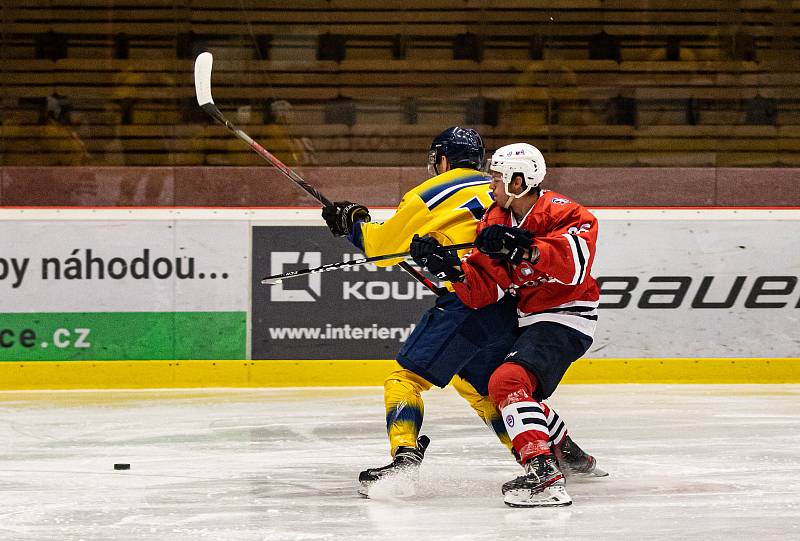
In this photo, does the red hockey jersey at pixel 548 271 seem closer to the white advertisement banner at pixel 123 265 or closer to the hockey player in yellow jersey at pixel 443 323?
the hockey player in yellow jersey at pixel 443 323

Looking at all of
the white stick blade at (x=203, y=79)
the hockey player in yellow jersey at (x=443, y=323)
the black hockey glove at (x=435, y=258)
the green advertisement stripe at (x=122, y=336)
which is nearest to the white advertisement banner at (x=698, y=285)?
the green advertisement stripe at (x=122, y=336)

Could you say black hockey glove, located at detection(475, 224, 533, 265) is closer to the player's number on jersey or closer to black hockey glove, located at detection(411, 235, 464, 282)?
black hockey glove, located at detection(411, 235, 464, 282)

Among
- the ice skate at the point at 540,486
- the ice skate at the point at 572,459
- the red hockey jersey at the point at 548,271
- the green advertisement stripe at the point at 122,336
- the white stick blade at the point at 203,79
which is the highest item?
the white stick blade at the point at 203,79

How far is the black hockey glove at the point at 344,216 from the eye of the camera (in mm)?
4371

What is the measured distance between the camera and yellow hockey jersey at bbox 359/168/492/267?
4125 millimetres

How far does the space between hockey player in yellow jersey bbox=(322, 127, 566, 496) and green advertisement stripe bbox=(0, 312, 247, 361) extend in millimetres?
2959

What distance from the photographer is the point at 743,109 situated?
814 cm

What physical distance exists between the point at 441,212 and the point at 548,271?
526 millimetres

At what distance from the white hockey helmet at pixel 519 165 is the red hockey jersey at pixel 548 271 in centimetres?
6

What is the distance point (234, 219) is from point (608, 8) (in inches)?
110

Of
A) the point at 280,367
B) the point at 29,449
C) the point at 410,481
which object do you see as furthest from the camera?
the point at 280,367

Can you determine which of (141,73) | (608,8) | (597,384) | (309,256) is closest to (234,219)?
(309,256)

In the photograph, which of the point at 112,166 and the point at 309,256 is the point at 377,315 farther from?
the point at 112,166

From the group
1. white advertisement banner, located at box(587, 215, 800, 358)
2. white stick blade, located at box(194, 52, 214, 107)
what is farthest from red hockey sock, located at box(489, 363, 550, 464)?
white advertisement banner, located at box(587, 215, 800, 358)
